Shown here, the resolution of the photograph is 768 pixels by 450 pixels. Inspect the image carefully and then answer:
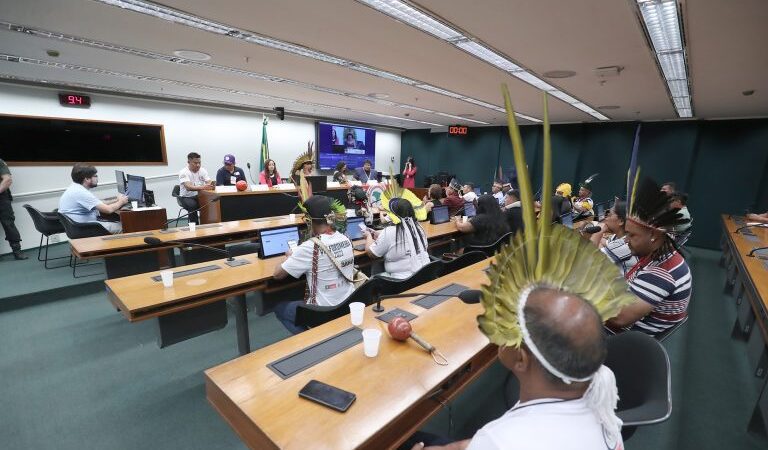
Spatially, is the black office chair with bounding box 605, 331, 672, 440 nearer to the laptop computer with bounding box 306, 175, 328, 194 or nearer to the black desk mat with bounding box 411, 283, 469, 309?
the black desk mat with bounding box 411, 283, 469, 309

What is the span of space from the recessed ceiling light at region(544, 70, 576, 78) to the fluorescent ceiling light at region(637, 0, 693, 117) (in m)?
0.85

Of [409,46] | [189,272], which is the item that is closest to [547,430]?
[189,272]

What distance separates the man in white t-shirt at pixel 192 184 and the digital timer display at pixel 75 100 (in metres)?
2.38

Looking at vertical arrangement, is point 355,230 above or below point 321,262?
below

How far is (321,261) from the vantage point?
7.05 ft

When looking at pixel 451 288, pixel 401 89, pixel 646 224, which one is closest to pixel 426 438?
pixel 451 288

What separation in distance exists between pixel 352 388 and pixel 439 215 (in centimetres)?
388

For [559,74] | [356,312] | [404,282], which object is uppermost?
[559,74]

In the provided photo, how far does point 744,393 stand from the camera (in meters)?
2.53

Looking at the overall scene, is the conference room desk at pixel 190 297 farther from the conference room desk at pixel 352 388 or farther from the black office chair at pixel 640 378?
the black office chair at pixel 640 378

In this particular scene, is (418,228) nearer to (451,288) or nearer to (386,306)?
(451,288)

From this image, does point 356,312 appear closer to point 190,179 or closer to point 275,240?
point 275,240

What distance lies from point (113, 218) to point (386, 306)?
5106 millimetres

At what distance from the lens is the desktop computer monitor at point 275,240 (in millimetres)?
2779
